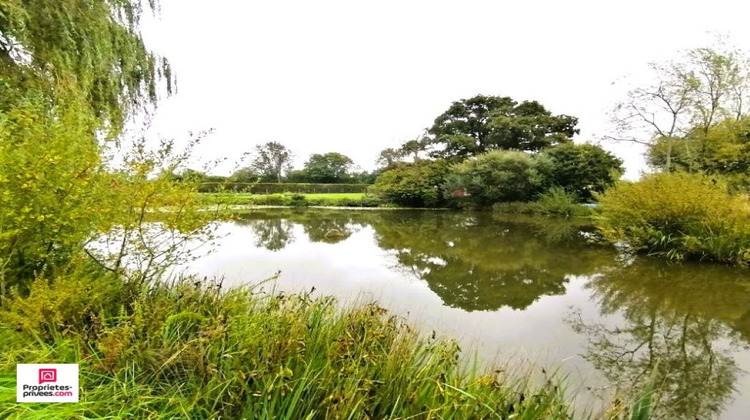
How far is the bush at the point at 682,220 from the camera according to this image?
8.04 m

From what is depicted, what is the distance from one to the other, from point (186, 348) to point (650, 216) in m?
10.8

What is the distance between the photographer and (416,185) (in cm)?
2592

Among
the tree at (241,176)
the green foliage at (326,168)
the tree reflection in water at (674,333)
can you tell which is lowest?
the tree reflection in water at (674,333)

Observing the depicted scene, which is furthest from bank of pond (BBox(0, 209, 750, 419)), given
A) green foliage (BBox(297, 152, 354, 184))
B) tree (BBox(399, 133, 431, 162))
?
green foliage (BBox(297, 152, 354, 184))

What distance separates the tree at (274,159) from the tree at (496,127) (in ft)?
66.2

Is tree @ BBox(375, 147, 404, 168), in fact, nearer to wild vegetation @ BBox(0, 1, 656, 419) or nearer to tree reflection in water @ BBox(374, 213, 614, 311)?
tree reflection in water @ BBox(374, 213, 614, 311)

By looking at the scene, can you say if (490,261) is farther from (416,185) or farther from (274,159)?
(274,159)

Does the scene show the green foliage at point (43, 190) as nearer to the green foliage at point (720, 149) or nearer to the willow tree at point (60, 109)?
the willow tree at point (60, 109)

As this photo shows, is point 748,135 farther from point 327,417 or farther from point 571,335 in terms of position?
point 327,417

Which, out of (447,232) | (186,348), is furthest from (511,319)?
(447,232)

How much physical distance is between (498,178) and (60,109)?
2282cm

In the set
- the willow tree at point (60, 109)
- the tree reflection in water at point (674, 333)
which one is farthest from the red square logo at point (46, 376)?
the tree reflection in water at point (674, 333)

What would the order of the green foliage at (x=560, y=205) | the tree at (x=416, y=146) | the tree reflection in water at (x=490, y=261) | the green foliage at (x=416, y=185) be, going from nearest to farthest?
the tree reflection in water at (x=490, y=261)
the green foliage at (x=560, y=205)
the green foliage at (x=416, y=185)
the tree at (x=416, y=146)

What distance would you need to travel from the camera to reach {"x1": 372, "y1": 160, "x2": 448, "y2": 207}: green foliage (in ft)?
84.7
